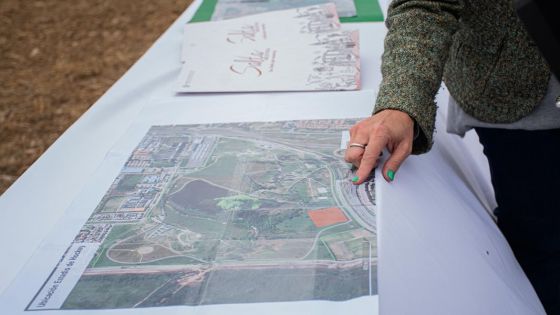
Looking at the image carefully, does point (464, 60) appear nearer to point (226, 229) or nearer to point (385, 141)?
point (385, 141)

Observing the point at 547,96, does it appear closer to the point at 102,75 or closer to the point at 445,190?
the point at 445,190

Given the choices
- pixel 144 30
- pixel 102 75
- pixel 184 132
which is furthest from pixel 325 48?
pixel 144 30

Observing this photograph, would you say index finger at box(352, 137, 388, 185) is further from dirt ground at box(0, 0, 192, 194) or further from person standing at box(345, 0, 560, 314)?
dirt ground at box(0, 0, 192, 194)

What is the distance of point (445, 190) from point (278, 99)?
0.33 m

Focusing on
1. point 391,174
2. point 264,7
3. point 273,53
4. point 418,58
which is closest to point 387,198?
point 391,174

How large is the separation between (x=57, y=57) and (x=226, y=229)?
6.39 ft

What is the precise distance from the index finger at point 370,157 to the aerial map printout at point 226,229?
0.01 metres

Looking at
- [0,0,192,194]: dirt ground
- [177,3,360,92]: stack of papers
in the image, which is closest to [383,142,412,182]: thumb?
[177,3,360,92]: stack of papers

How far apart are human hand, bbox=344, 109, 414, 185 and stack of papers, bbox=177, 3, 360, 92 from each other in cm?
28

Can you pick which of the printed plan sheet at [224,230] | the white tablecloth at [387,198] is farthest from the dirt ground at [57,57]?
the printed plan sheet at [224,230]

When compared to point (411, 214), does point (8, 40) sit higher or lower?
lower

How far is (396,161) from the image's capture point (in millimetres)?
644

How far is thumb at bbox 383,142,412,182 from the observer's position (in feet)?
2.10

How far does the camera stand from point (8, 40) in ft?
7.99
